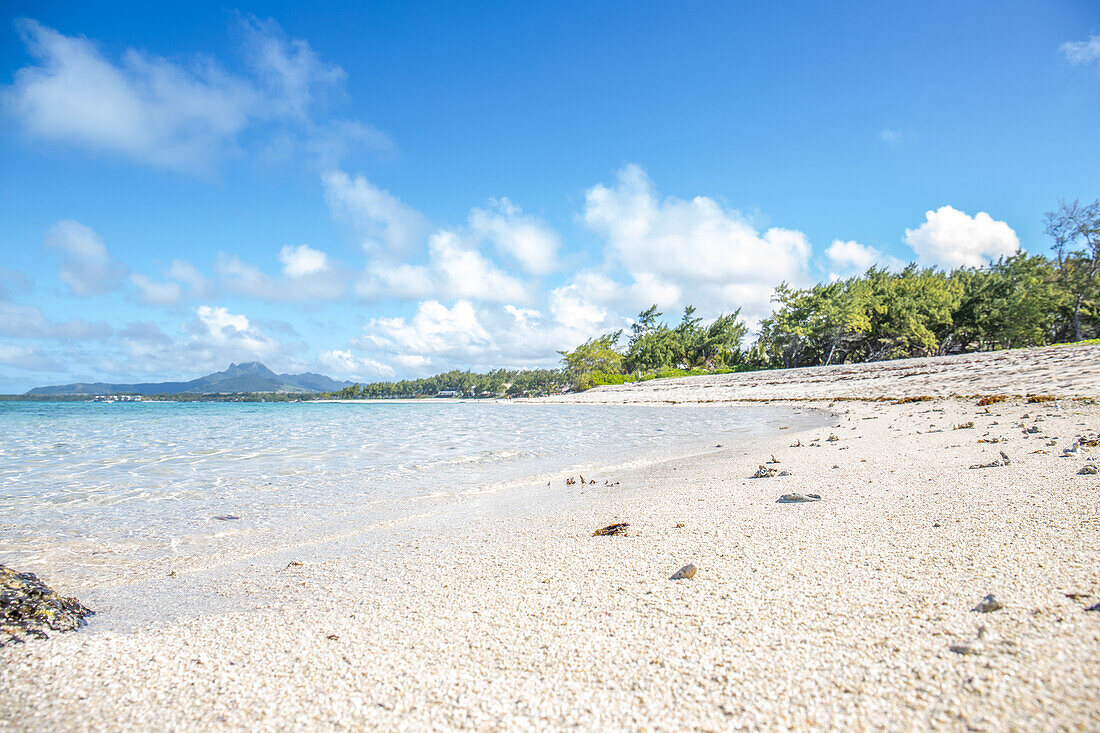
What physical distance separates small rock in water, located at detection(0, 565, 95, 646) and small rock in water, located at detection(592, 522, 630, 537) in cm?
333

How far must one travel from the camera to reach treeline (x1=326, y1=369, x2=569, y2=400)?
77562 mm

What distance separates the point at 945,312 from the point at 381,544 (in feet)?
158

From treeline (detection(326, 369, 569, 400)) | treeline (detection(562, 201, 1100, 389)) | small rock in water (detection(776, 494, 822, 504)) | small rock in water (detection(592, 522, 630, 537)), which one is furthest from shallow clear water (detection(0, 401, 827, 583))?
treeline (detection(326, 369, 569, 400))

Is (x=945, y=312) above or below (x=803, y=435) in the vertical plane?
above

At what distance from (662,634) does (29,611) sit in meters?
3.24

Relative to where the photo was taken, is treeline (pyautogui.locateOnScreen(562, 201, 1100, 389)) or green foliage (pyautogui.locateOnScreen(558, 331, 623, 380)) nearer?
treeline (pyautogui.locateOnScreen(562, 201, 1100, 389))

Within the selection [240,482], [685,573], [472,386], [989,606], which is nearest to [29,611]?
[685,573]

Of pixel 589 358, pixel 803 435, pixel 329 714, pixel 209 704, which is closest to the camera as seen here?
pixel 329 714

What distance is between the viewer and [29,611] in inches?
99.7

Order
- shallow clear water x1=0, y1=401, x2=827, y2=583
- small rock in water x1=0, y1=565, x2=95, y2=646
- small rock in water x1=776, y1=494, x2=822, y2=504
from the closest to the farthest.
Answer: small rock in water x1=0, y1=565, x2=95, y2=646 → small rock in water x1=776, y1=494, x2=822, y2=504 → shallow clear water x1=0, y1=401, x2=827, y2=583

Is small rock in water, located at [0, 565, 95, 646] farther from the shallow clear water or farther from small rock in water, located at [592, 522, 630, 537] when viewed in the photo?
small rock in water, located at [592, 522, 630, 537]

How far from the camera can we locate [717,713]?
5.29 ft

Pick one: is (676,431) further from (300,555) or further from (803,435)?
(300,555)

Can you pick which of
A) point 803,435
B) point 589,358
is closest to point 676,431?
point 803,435
